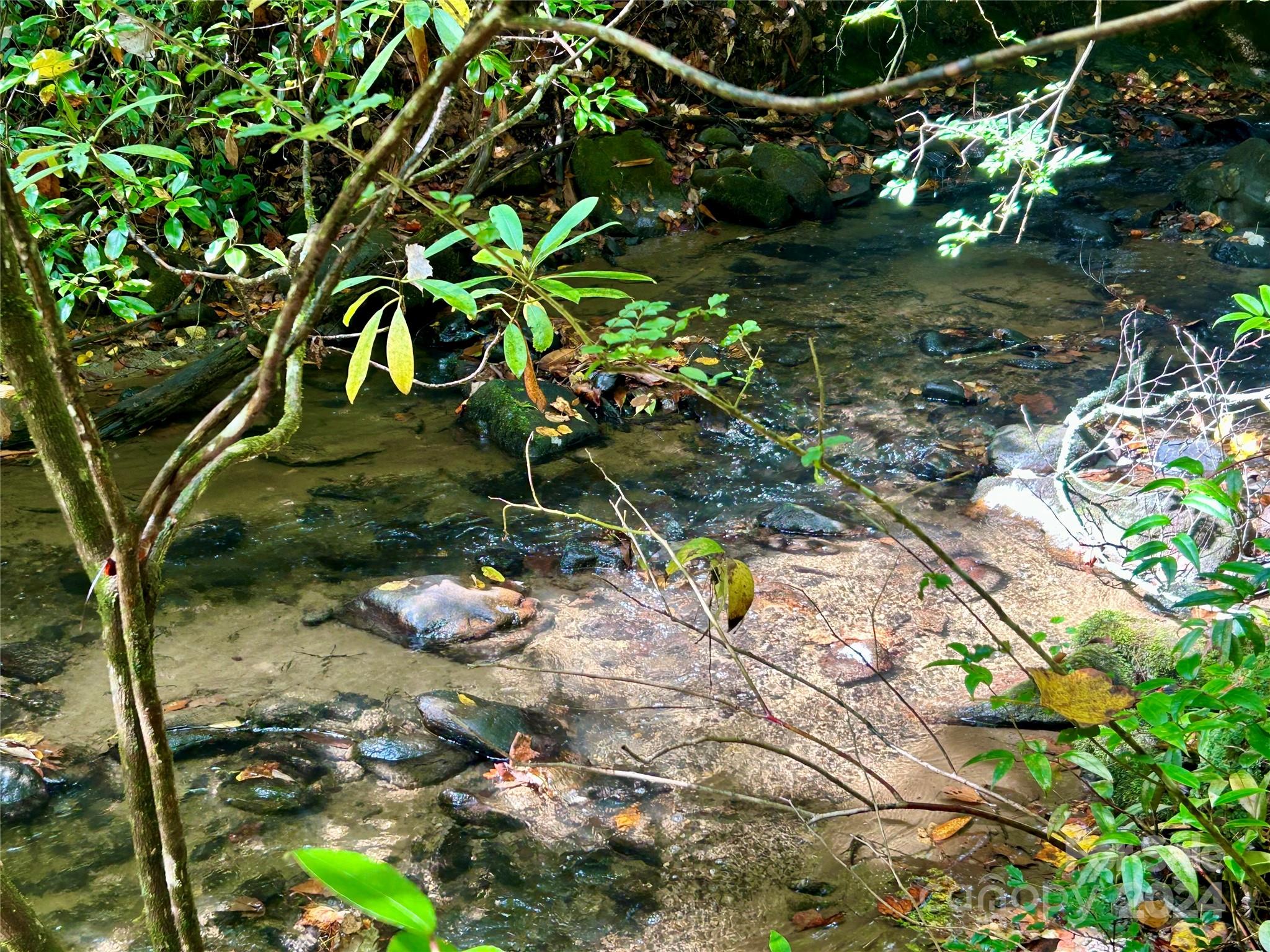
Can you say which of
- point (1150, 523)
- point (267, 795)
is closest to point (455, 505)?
point (267, 795)

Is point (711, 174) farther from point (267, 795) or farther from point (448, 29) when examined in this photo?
point (448, 29)

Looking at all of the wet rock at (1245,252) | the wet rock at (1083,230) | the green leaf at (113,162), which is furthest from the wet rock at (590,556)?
the wet rock at (1245,252)

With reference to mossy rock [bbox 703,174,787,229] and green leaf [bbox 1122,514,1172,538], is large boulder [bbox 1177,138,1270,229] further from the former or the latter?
green leaf [bbox 1122,514,1172,538]

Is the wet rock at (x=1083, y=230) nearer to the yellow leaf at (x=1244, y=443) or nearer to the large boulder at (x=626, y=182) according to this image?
the large boulder at (x=626, y=182)

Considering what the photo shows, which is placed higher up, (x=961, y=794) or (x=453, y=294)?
(x=453, y=294)

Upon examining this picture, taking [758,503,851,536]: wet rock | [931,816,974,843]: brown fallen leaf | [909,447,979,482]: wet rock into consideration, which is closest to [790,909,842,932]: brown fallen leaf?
[931,816,974,843]: brown fallen leaf

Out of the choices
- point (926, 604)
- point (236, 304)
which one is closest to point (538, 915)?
point (926, 604)

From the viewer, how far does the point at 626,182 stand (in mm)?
8977

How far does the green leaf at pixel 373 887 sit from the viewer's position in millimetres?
473

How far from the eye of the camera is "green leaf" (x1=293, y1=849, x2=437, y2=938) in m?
0.47

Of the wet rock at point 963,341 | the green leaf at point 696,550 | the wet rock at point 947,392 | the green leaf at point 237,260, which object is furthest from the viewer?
the wet rock at point 963,341

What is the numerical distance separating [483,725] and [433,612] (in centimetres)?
75

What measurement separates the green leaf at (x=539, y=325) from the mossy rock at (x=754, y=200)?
7.87m

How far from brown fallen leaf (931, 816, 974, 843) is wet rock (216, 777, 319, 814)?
1.80 metres
